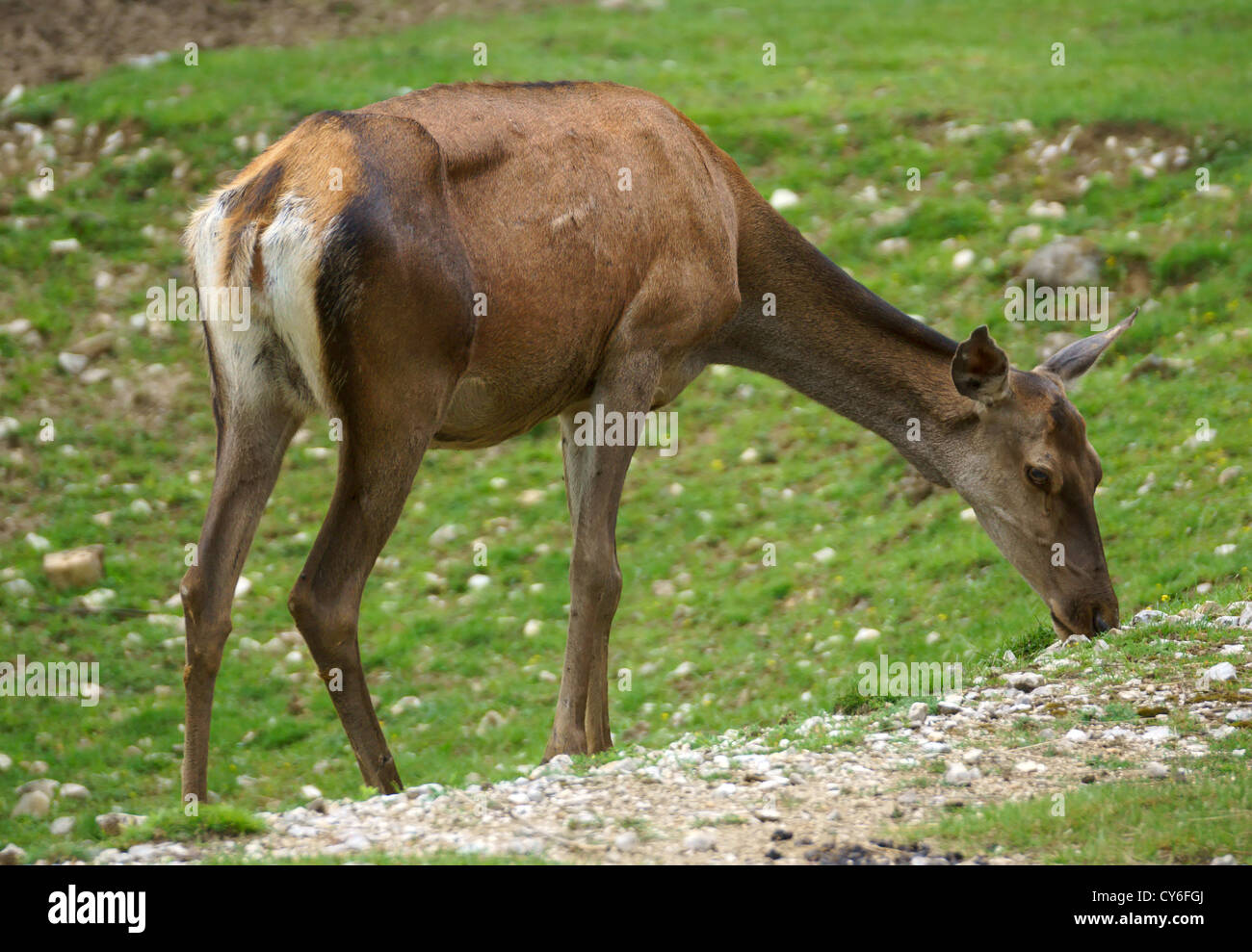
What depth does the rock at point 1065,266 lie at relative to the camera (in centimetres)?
1305

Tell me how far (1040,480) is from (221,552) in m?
4.67

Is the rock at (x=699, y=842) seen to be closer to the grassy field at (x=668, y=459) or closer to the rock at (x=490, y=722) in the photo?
the grassy field at (x=668, y=459)

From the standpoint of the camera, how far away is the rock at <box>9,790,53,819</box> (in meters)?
8.27

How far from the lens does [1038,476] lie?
8625 millimetres

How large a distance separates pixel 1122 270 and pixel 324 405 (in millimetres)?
8714

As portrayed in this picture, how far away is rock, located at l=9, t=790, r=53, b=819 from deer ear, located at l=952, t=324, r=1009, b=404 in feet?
18.7

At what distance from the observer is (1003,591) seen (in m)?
10.1

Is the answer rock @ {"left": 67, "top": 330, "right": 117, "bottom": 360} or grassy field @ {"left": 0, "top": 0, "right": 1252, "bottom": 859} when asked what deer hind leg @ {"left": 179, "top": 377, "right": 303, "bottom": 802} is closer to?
grassy field @ {"left": 0, "top": 0, "right": 1252, "bottom": 859}

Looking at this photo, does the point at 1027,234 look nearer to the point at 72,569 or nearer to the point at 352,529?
the point at 72,569

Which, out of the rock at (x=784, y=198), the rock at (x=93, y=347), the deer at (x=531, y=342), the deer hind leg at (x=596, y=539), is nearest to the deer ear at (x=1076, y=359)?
the deer at (x=531, y=342)

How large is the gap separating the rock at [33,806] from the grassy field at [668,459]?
144 millimetres

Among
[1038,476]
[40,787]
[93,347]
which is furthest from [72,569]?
[1038,476]

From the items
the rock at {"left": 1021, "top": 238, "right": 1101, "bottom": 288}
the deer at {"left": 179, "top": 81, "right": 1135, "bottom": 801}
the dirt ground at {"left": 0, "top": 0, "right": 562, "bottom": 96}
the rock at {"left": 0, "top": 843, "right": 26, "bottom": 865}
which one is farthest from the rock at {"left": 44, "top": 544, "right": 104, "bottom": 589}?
the dirt ground at {"left": 0, "top": 0, "right": 562, "bottom": 96}
